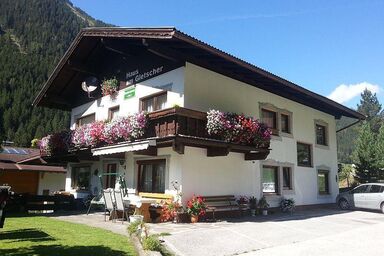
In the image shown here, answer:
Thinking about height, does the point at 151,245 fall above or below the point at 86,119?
below

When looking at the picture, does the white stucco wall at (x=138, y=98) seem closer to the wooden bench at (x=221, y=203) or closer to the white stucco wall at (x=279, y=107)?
the white stucco wall at (x=279, y=107)

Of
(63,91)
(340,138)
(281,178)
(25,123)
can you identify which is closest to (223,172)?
(281,178)

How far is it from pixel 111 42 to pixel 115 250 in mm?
11864

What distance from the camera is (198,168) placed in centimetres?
1427

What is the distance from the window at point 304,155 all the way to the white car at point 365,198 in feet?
8.09

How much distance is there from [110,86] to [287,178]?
32.3ft

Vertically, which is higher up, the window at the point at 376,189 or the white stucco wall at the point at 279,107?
the white stucco wall at the point at 279,107

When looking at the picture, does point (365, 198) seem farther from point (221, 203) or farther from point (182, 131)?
point (182, 131)

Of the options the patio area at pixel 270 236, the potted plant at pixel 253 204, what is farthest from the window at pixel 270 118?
the patio area at pixel 270 236

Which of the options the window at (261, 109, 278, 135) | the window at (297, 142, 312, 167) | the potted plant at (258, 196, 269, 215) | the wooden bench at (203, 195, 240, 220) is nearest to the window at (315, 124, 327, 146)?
the window at (297, 142, 312, 167)

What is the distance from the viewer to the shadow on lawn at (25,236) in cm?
892

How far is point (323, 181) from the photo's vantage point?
21.5 meters

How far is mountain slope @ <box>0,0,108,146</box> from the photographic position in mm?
58938

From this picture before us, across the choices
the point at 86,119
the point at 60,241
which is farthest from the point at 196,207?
the point at 86,119
